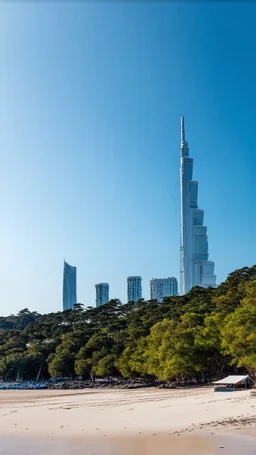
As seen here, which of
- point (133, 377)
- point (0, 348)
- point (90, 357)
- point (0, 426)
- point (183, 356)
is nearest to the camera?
point (0, 426)

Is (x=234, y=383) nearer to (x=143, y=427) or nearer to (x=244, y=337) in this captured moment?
(x=244, y=337)

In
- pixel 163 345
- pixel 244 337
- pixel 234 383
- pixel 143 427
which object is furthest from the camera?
pixel 163 345

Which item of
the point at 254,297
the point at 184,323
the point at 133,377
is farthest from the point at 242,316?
the point at 133,377

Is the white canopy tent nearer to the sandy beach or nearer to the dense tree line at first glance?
the dense tree line

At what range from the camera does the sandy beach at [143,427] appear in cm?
2127

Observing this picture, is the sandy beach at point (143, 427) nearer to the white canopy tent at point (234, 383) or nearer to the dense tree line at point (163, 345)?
the white canopy tent at point (234, 383)

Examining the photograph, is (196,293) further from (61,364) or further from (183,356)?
(183,356)

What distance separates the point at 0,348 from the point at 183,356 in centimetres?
5319

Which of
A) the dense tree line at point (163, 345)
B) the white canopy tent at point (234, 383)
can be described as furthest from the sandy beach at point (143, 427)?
the dense tree line at point (163, 345)

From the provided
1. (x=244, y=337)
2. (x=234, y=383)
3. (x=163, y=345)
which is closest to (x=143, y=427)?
(x=244, y=337)

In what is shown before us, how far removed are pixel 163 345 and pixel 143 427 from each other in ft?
97.0

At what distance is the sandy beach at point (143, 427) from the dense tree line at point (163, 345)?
812 centimetres

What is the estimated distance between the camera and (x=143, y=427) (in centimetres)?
2675

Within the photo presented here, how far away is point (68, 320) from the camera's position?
138 meters
